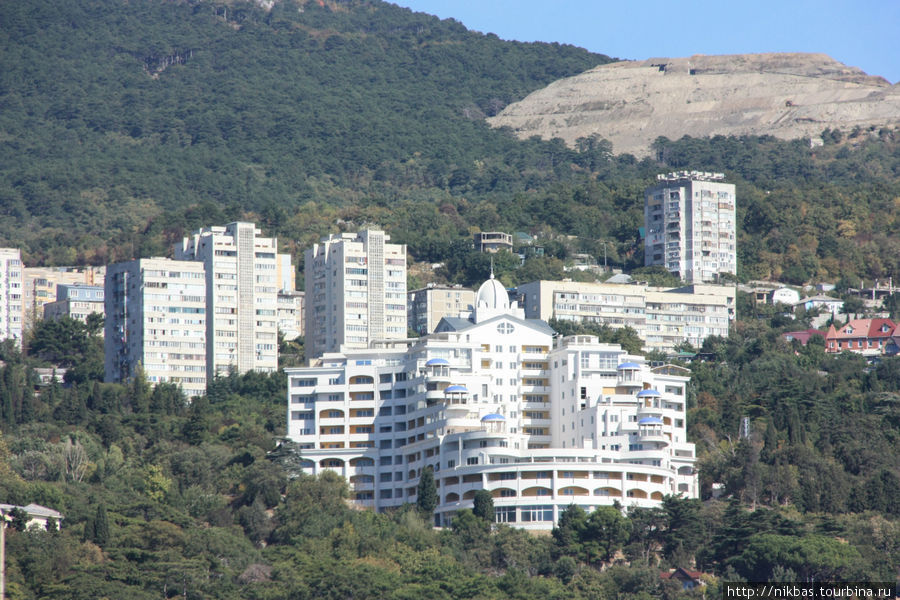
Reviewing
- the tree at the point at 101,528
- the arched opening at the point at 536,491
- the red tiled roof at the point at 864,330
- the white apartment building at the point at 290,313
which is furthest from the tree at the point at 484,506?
the red tiled roof at the point at 864,330

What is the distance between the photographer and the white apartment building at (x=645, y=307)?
5605 inches

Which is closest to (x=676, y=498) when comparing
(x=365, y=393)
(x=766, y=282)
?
(x=365, y=393)

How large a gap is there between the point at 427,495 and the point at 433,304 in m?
48.8

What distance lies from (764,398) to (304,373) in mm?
30625

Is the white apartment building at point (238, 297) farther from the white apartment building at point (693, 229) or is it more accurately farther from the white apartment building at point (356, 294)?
the white apartment building at point (693, 229)

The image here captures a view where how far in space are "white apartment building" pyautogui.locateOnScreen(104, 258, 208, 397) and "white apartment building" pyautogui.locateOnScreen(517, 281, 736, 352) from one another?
27845 mm

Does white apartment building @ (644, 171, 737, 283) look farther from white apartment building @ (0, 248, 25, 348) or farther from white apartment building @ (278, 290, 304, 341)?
white apartment building @ (0, 248, 25, 348)

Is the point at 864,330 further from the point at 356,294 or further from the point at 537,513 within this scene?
the point at 537,513

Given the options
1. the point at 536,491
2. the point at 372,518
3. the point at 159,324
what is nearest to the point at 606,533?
the point at 536,491

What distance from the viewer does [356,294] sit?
134125 mm

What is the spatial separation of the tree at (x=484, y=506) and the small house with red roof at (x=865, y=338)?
52.3 meters

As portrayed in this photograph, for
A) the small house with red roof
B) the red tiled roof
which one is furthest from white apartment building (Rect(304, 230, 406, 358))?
the red tiled roof

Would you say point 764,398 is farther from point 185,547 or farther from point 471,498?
point 185,547

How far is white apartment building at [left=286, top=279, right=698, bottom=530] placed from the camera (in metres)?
96.3
